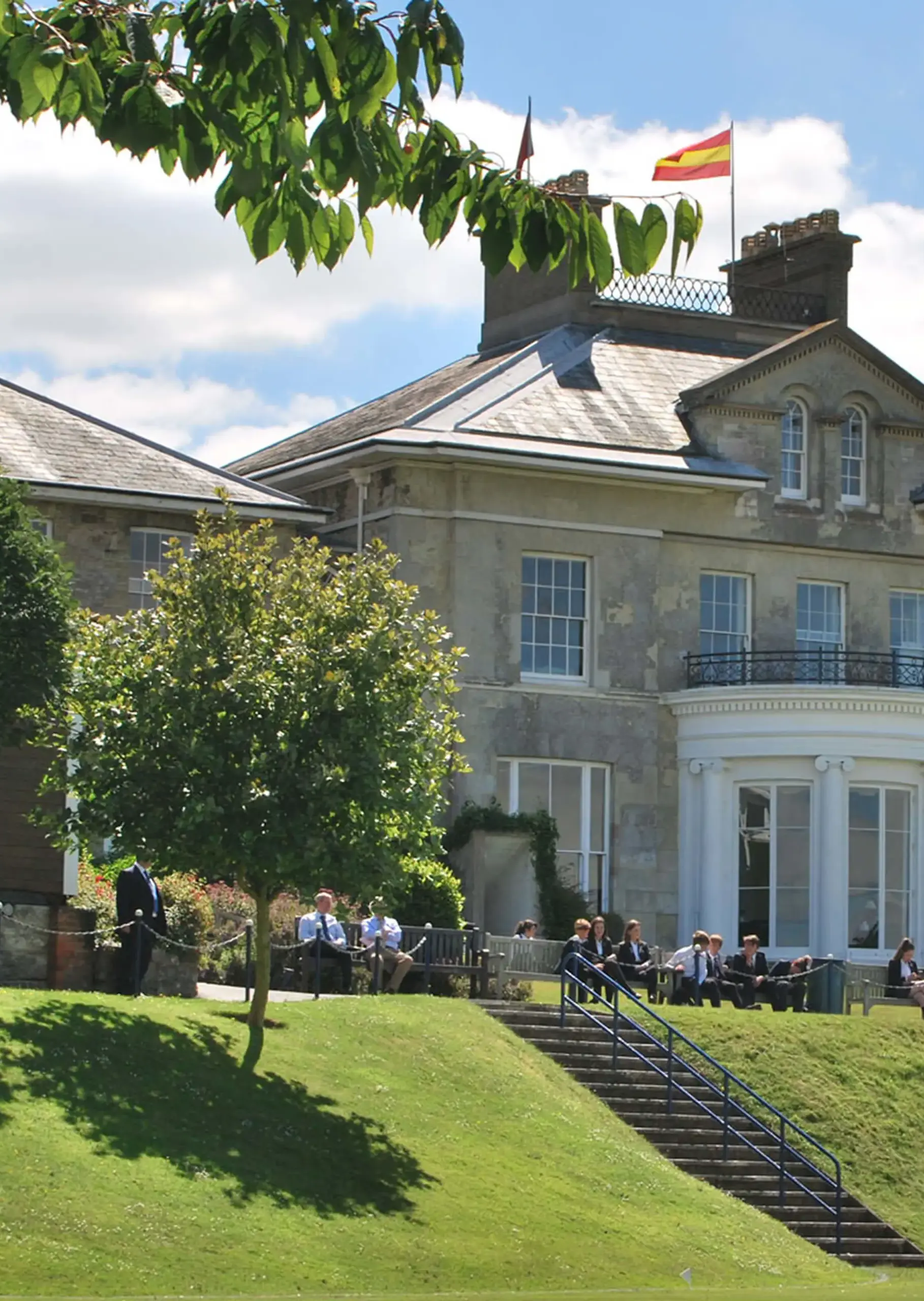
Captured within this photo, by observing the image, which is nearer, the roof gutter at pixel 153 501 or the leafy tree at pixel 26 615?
the leafy tree at pixel 26 615

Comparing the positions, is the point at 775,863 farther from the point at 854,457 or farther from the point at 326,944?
the point at 326,944

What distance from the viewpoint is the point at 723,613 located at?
4300 cm

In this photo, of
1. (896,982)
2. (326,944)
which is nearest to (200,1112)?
(326,944)

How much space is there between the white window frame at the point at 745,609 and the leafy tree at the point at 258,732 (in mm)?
17422

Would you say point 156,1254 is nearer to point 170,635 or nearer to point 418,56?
point 170,635

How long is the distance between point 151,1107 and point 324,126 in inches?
647

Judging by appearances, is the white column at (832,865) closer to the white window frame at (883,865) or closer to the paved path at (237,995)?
the white window frame at (883,865)

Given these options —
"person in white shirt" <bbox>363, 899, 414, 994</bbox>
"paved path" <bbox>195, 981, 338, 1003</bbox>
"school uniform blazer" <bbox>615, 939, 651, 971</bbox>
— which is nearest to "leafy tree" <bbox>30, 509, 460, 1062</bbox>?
"paved path" <bbox>195, 981, 338, 1003</bbox>

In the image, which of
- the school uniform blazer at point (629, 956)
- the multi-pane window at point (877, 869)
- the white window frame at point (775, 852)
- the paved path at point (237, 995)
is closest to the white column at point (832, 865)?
the white window frame at point (775, 852)

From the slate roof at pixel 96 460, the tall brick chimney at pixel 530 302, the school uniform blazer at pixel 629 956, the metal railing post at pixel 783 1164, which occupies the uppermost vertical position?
the tall brick chimney at pixel 530 302

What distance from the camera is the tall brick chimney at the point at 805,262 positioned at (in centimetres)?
4847

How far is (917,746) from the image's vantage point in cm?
4094

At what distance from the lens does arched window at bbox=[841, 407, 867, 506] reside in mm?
44656

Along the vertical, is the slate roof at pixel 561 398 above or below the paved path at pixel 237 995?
above
